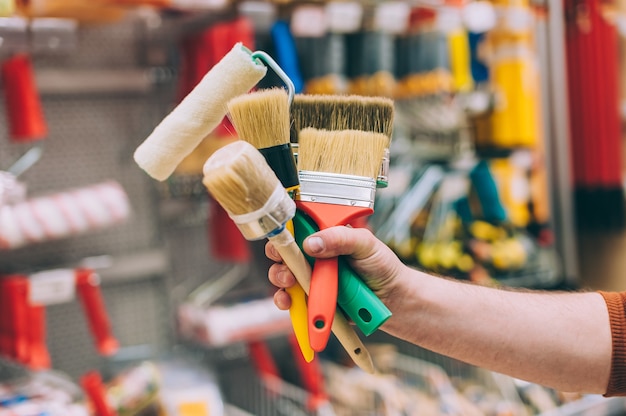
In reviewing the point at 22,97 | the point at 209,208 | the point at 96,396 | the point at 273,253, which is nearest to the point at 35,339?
the point at 96,396

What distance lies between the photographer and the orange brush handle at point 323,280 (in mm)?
708

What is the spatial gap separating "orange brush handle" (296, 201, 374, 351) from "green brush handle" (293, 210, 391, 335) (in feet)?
0.05

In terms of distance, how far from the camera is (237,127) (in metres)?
0.77

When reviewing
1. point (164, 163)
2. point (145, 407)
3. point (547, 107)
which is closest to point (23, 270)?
point (145, 407)

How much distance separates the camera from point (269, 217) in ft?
2.28

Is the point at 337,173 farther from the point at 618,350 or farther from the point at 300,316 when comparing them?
the point at 618,350

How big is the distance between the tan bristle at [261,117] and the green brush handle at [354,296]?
0.10 m

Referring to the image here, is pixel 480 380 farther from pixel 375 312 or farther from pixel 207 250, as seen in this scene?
pixel 375 312

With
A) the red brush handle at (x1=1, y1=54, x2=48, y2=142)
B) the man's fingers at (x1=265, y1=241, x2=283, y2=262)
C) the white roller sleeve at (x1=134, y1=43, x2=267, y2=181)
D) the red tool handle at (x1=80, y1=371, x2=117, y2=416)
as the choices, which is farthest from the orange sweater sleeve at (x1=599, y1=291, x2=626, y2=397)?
the red brush handle at (x1=1, y1=54, x2=48, y2=142)

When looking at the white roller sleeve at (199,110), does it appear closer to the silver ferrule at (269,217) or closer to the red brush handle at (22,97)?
the silver ferrule at (269,217)

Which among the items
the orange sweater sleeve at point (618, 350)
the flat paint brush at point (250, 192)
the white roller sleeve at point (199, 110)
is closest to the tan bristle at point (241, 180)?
the flat paint brush at point (250, 192)

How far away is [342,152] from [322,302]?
0.64 feet

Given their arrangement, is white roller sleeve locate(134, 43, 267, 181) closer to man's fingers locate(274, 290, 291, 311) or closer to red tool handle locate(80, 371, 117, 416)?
man's fingers locate(274, 290, 291, 311)

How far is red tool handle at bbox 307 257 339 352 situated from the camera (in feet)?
2.32
